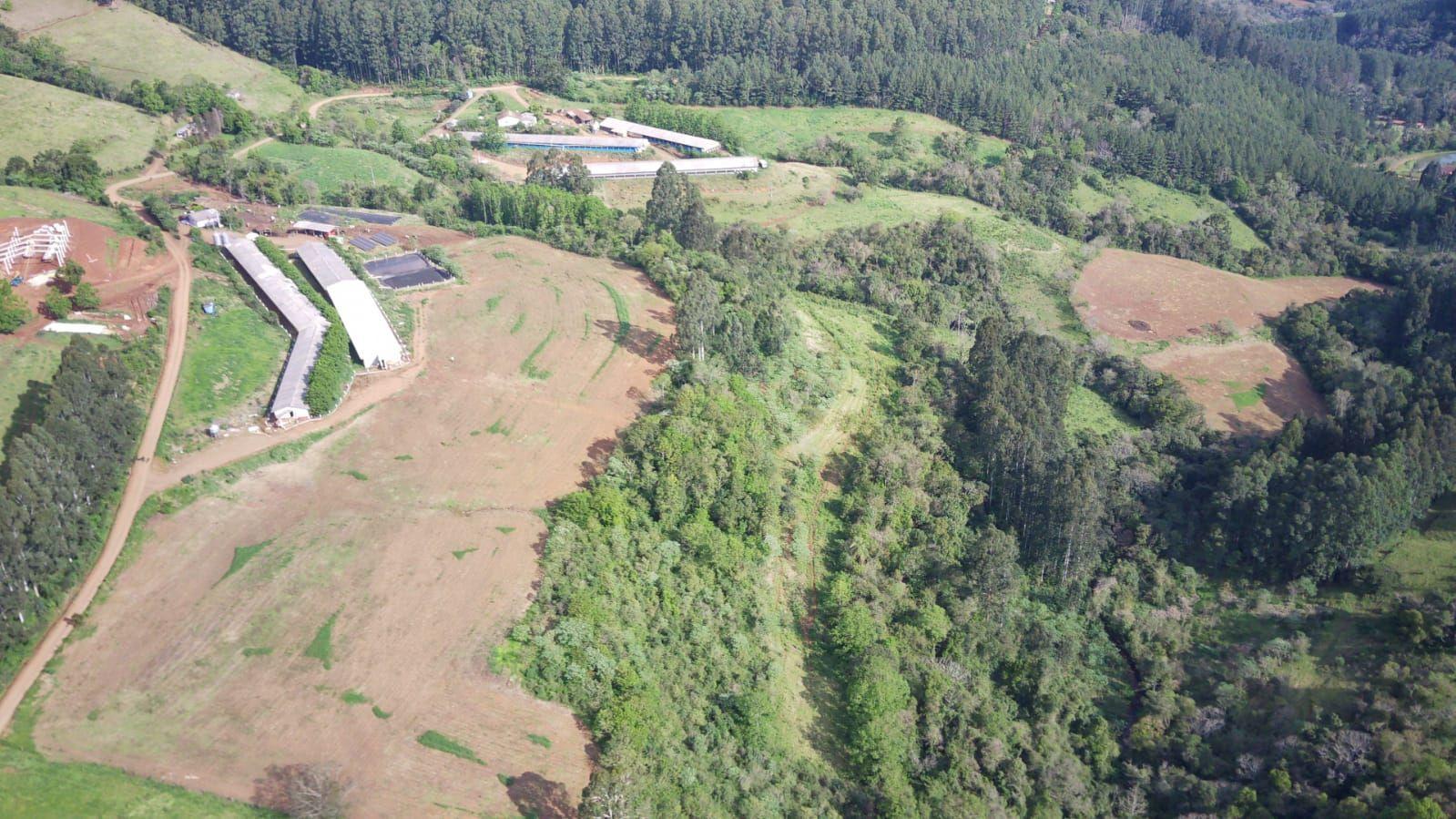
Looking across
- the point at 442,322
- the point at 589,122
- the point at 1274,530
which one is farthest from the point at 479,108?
the point at 1274,530

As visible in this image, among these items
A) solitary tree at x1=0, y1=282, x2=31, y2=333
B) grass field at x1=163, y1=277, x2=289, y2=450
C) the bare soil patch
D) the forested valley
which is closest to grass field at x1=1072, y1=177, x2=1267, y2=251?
the forested valley

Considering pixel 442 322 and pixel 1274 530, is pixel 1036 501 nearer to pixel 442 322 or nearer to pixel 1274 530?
pixel 1274 530

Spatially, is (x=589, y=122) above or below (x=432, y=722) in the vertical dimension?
above

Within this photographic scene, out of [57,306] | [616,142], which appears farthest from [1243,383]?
[57,306]

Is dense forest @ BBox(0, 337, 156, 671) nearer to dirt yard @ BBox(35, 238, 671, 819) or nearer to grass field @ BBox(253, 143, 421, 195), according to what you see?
dirt yard @ BBox(35, 238, 671, 819)

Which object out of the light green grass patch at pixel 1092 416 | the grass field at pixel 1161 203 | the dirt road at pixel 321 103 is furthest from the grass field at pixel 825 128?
the light green grass patch at pixel 1092 416

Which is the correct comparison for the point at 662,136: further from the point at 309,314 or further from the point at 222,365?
the point at 222,365

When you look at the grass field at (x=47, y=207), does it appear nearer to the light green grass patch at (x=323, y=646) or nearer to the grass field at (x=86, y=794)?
the light green grass patch at (x=323, y=646)

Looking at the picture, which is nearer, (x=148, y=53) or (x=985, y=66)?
(x=148, y=53)
